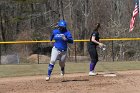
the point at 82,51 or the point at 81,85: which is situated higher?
the point at 81,85

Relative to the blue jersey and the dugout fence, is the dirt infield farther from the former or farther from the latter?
the dugout fence

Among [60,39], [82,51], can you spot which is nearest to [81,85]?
[60,39]

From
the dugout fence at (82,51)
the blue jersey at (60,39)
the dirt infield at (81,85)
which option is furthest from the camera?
the dugout fence at (82,51)

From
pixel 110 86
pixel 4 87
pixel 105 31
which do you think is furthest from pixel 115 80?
pixel 105 31

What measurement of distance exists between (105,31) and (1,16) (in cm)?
1607

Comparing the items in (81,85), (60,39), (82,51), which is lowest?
(82,51)

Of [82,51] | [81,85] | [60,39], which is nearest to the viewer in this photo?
[81,85]

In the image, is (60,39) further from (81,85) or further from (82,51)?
(82,51)

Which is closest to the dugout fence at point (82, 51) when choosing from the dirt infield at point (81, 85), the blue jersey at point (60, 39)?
the dirt infield at point (81, 85)

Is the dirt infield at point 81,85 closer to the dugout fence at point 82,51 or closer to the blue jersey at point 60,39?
A: the blue jersey at point 60,39

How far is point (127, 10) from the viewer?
47719mm

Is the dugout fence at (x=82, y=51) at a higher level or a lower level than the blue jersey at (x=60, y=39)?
lower

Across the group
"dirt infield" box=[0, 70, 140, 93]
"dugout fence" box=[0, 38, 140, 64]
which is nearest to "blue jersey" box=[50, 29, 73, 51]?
"dirt infield" box=[0, 70, 140, 93]

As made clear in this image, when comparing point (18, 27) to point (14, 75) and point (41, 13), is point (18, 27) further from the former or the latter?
point (14, 75)
